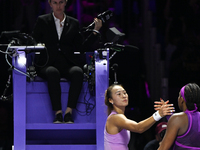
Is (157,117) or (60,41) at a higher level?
(60,41)

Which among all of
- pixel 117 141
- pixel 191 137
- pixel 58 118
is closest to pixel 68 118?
pixel 58 118

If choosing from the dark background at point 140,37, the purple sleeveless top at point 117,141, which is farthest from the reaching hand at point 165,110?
the dark background at point 140,37

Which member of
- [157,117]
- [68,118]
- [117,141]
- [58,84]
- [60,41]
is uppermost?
[60,41]

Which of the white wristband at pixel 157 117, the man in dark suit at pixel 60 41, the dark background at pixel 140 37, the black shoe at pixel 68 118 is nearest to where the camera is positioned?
the white wristband at pixel 157 117

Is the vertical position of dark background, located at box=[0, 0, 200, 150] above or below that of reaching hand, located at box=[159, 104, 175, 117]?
above

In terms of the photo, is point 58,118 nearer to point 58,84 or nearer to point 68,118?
point 68,118

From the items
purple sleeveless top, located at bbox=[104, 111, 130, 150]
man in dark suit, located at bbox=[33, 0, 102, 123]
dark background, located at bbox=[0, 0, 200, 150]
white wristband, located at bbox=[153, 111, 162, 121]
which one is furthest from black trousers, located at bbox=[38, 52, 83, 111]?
dark background, located at bbox=[0, 0, 200, 150]

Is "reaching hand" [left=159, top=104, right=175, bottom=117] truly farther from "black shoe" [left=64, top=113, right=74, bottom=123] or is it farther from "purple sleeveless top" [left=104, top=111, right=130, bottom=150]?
"black shoe" [left=64, top=113, right=74, bottom=123]

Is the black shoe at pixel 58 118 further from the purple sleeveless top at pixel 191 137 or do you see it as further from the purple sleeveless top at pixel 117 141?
the purple sleeveless top at pixel 191 137

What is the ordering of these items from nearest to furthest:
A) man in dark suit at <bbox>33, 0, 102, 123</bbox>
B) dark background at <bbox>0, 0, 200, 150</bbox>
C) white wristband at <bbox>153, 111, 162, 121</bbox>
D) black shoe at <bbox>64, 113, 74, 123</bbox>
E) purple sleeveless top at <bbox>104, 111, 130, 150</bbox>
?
white wristband at <bbox>153, 111, 162, 121</bbox>
purple sleeveless top at <bbox>104, 111, 130, 150</bbox>
black shoe at <bbox>64, 113, 74, 123</bbox>
man in dark suit at <bbox>33, 0, 102, 123</bbox>
dark background at <bbox>0, 0, 200, 150</bbox>

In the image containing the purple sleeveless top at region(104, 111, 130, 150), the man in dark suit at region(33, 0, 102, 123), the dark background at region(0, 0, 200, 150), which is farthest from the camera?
the dark background at region(0, 0, 200, 150)

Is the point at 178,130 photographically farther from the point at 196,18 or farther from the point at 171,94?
the point at 196,18

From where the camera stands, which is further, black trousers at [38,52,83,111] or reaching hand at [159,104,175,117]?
black trousers at [38,52,83,111]

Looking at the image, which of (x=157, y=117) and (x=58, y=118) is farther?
(x=58, y=118)
